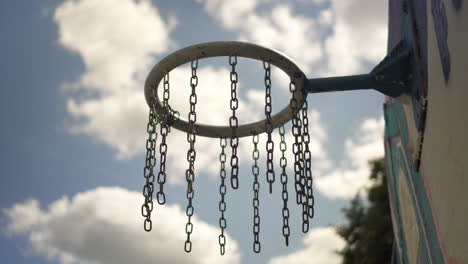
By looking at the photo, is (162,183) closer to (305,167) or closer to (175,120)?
(175,120)

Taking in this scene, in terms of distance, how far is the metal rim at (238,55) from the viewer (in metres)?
4.20

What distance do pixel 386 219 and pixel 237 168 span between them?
381 inches

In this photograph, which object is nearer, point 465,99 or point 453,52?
point 465,99

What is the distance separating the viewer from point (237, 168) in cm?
417

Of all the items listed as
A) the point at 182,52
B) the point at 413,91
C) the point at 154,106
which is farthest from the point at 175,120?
the point at 413,91

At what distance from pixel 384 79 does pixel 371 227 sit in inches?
373

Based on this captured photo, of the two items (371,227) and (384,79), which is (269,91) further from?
(371,227)

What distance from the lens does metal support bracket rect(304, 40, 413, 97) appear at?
400 centimetres

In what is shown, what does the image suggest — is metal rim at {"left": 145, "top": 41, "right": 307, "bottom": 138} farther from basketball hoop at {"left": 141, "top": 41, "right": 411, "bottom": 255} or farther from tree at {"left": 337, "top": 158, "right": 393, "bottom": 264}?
tree at {"left": 337, "top": 158, "right": 393, "bottom": 264}

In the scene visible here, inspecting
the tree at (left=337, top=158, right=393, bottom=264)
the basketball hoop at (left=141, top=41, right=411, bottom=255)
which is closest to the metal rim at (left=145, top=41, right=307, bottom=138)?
the basketball hoop at (left=141, top=41, right=411, bottom=255)

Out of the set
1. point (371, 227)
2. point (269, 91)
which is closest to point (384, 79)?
point (269, 91)

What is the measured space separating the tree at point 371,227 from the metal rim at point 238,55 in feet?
29.6

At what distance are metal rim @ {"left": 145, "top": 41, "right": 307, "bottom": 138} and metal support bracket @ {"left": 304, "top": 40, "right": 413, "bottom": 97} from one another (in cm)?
19

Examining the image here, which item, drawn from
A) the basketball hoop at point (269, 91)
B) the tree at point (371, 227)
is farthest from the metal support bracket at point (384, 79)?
the tree at point (371, 227)
